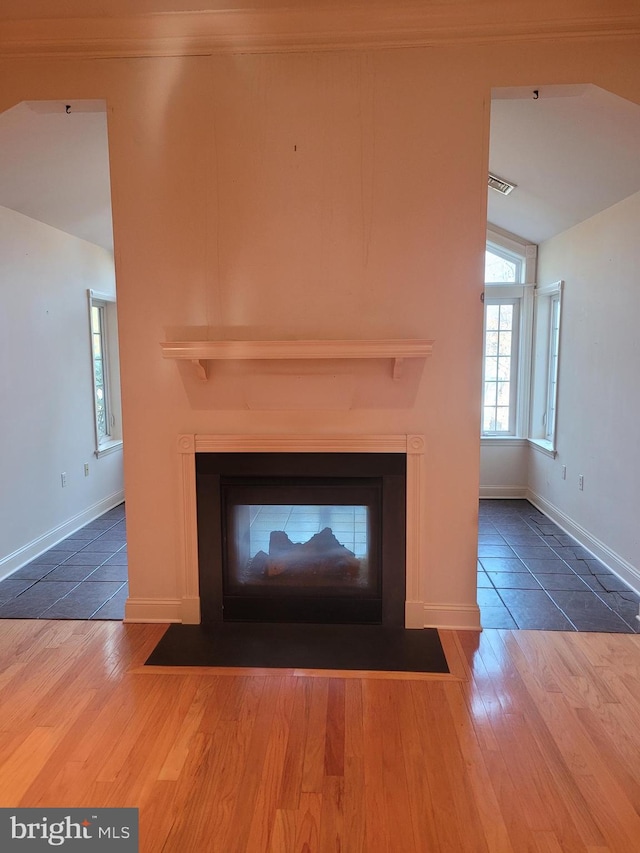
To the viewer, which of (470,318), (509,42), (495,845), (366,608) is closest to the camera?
(495,845)

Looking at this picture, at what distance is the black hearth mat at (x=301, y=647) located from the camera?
2408 millimetres

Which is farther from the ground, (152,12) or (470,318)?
(152,12)

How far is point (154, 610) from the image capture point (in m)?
2.78

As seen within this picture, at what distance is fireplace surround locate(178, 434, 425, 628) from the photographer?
2.64 metres

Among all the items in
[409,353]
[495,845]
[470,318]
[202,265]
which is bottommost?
[495,845]

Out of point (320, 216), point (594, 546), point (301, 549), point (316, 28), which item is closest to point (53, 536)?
point (301, 549)

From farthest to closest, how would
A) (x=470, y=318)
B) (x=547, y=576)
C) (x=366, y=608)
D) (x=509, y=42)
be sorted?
1. (x=547, y=576)
2. (x=366, y=608)
3. (x=470, y=318)
4. (x=509, y=42)

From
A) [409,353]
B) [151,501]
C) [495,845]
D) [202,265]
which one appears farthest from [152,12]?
[495,845]

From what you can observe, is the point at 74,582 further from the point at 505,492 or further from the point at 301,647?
the point at 505,492

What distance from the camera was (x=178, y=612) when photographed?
277 centimetres

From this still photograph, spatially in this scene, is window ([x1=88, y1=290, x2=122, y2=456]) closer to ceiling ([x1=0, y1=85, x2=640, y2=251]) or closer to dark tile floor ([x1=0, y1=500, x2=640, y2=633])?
ceiling ([x1=0, y1=85, x2=640, y2=251])

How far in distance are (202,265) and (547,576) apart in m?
2.76

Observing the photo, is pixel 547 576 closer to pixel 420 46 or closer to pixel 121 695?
pixel 121 695

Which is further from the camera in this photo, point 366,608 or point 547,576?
point 547,576
